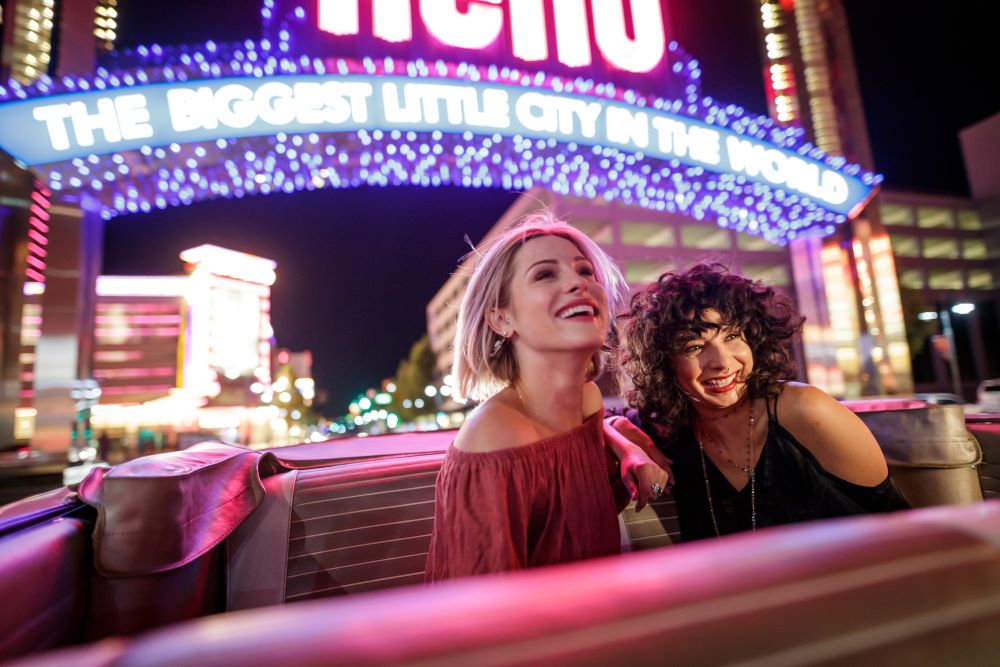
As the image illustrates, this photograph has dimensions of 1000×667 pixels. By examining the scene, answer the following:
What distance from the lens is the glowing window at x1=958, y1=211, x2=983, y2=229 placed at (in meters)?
30.4

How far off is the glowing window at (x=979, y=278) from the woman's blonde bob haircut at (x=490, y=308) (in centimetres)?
4102

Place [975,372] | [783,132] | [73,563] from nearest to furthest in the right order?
[73,563], [783,132], [975,372]

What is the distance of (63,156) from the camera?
461cm

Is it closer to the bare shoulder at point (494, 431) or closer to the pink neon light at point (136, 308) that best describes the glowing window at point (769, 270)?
the bare shoulder at point (494, 431)

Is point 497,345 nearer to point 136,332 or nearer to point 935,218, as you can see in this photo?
point 935,218

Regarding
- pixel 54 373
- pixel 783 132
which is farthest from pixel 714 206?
pixel 54 373

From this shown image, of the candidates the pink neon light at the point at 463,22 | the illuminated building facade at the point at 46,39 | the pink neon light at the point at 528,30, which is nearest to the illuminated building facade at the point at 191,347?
the illuminated building facade at the point at 46,39

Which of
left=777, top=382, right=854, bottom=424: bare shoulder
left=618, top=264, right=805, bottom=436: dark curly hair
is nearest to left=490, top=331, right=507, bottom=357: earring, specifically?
left=618, top=264, right=805, bottom=436: dark curly hair

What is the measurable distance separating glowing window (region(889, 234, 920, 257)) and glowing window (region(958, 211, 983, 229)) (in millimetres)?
3473

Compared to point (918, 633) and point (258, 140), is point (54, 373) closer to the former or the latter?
point (258, 140)

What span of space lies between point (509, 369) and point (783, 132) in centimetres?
735

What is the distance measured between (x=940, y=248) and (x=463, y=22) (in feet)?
120

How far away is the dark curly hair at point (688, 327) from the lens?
1.84 meters

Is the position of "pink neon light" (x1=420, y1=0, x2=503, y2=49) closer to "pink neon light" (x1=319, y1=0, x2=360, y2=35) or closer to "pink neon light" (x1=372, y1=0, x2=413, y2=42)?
"pink neon light" (x1=372, y1=0, x2=413, y2=42)
